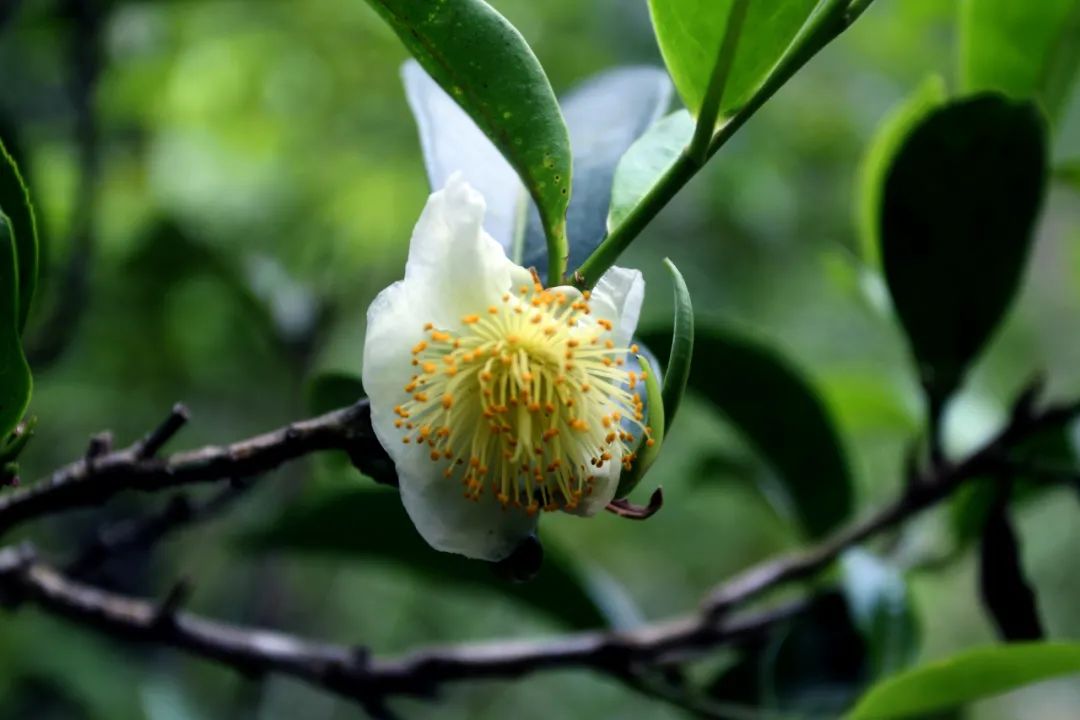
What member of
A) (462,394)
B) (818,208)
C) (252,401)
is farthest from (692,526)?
(462,394)

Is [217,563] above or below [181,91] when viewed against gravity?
below

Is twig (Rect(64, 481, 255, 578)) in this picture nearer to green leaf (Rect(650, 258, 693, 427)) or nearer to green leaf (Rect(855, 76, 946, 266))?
green leaf (Rect(650, 258, 693, 427))

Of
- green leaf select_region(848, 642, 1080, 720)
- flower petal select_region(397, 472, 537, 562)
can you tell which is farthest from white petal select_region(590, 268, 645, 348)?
green leaf select_region(848, 642, 1080, 720)

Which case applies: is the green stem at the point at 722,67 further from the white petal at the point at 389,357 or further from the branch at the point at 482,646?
the branch at the point at 482,646

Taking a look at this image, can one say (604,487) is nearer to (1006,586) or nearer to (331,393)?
(331,393)

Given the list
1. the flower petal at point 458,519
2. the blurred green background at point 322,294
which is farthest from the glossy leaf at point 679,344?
the blurred green background at point 322,294

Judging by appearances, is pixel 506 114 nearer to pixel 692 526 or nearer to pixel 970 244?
pixel 970 244
